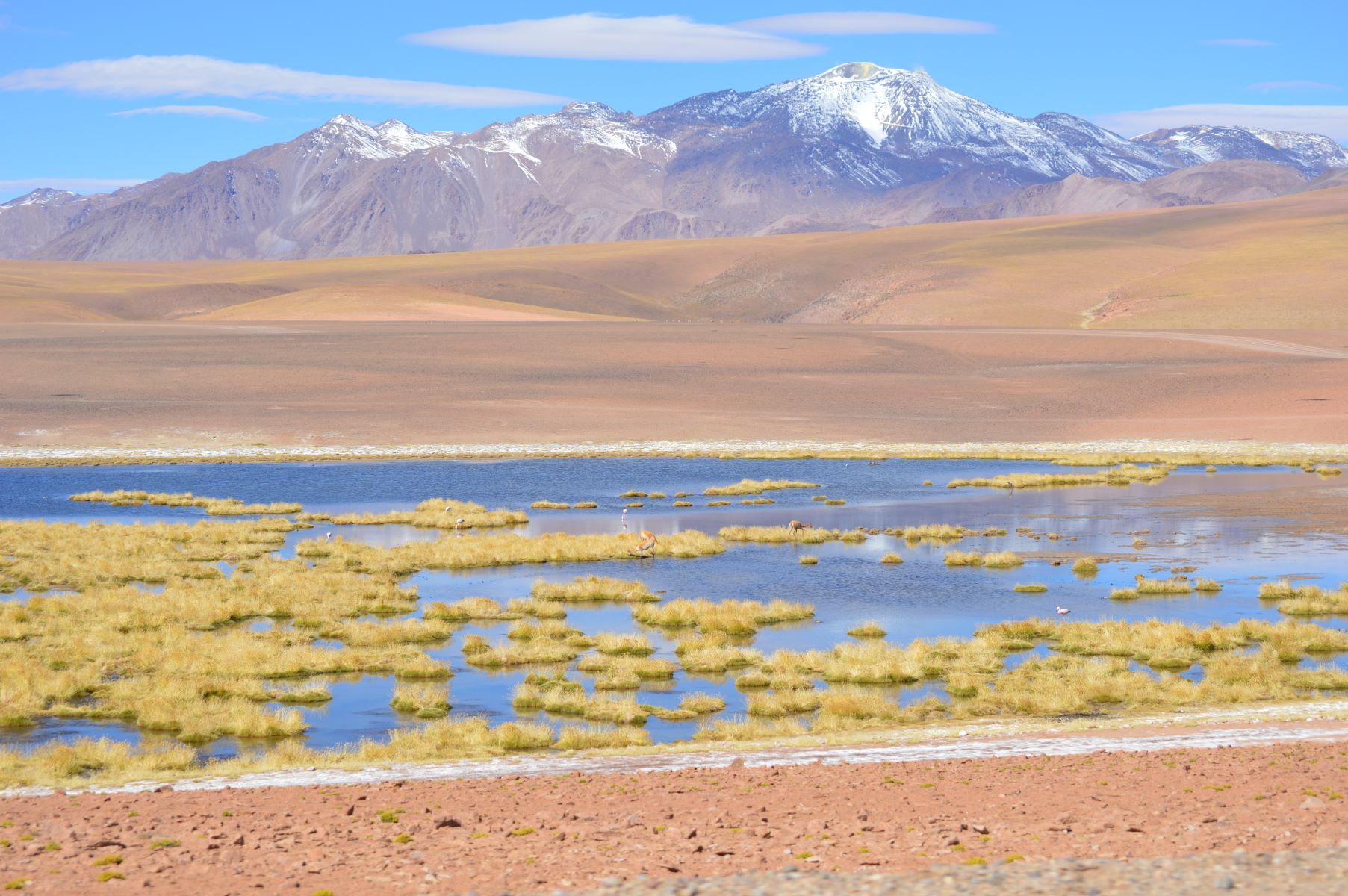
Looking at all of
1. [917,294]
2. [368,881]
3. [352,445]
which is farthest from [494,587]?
[917,294]

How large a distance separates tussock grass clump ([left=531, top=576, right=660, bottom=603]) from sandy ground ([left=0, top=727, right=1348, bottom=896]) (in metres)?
15.7

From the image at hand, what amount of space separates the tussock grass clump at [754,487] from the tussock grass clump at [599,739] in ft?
112

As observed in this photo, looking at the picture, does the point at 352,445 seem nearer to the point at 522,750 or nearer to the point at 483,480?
the point at 483,480

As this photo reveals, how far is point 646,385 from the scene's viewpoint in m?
94.3

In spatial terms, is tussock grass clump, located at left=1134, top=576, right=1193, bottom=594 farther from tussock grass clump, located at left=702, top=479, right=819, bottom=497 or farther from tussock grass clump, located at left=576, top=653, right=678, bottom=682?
tussock grass clump, located at left=702, top=479, right=819, bottom=497

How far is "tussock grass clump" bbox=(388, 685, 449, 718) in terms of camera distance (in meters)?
21.3

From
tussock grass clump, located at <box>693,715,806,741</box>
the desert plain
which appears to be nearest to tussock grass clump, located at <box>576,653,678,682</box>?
tussock grass clump, located at <box>693,715,806,741</box>

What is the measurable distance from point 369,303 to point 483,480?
9479 cm

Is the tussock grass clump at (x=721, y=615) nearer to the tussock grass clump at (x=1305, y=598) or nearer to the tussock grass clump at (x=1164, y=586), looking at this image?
the tussock grass clump at (x=1164, y=586)

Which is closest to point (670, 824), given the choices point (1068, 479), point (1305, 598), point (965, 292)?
point (1305, 598)

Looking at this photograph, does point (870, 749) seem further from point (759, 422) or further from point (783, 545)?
point (759, 422)

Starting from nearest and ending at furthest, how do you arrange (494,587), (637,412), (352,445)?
(494,587) → (352,445) → (637,412)

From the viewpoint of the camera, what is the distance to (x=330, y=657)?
25281 millimetres

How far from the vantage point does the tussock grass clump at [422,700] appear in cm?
2128
